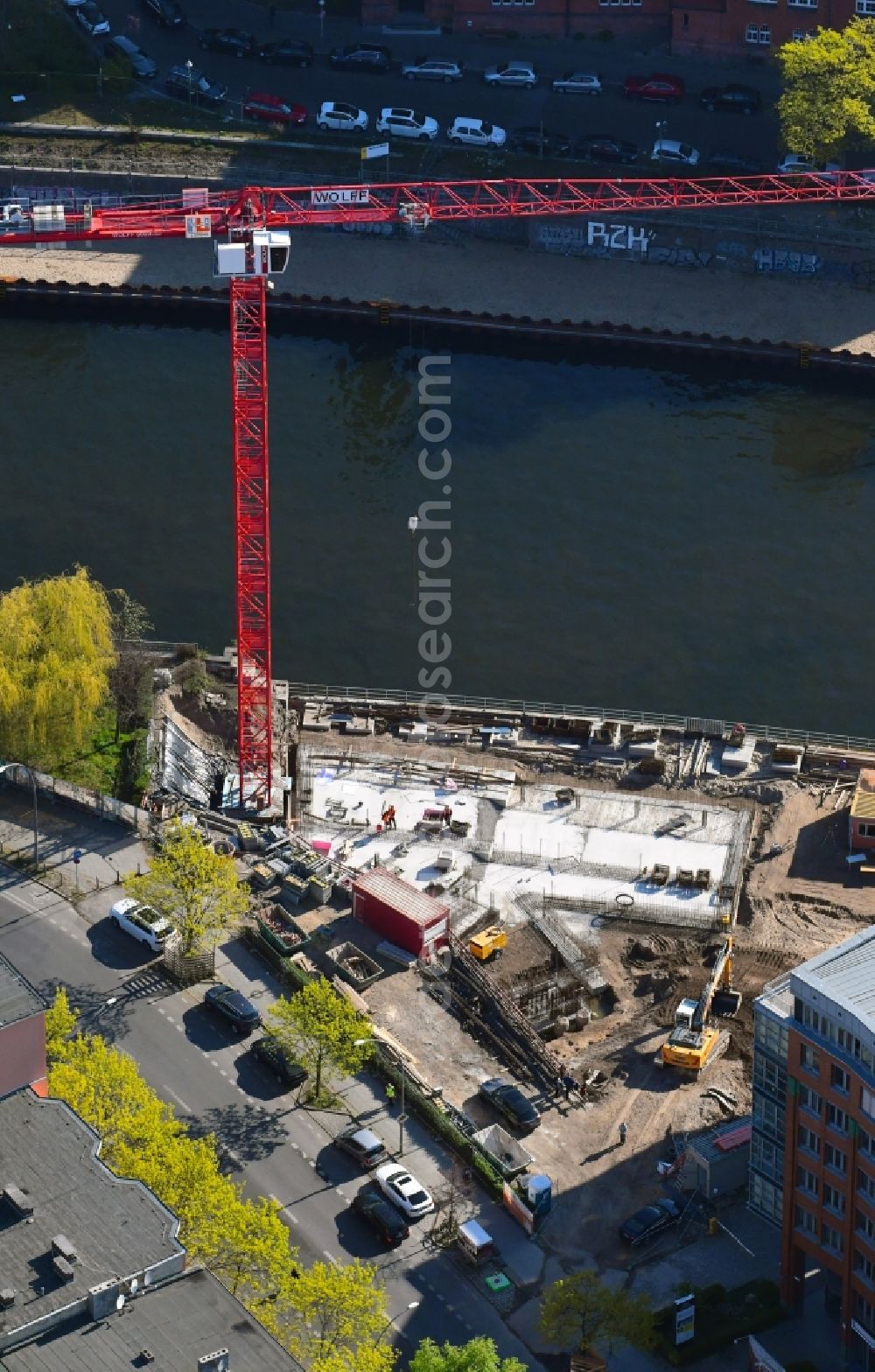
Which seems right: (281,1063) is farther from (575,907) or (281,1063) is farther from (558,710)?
(558,710)

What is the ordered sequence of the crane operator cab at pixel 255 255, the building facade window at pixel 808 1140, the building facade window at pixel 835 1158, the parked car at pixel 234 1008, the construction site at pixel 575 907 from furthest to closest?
the crane operator cab at pixel 255 255, the parked car at pixel 234 1008, the construction site at pixel 575 907, the building facade window at pixel 808 1140, the building facade window at pixel 835 1158

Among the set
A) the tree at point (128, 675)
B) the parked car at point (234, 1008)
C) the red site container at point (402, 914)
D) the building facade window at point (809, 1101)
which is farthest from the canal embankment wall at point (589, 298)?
the building facade window at point (809, 1101)

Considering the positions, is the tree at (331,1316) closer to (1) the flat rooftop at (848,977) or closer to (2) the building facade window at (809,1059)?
(2) the building facade window at (809,1059)

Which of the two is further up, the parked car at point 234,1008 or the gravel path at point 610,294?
the gravel path at point 610,294

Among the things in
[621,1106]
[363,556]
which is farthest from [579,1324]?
[363,556]

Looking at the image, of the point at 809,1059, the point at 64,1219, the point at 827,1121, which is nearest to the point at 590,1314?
the point at 827,1121

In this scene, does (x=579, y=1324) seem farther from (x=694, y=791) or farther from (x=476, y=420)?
(x=476, y=420)
